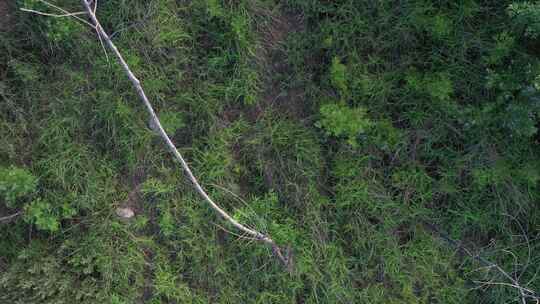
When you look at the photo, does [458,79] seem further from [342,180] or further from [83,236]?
[83,236]

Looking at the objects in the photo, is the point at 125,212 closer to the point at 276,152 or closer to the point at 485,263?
the point at 276,152

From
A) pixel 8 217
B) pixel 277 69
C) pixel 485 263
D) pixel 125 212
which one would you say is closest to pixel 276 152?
pixel 277 69

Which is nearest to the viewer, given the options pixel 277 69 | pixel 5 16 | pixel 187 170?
pixel 187 170

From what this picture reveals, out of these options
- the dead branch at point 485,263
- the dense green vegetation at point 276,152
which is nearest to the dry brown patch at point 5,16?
the dense green vegetation at point 276,152

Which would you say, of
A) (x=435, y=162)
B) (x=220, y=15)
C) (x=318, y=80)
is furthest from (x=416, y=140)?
(x=220, y=15)

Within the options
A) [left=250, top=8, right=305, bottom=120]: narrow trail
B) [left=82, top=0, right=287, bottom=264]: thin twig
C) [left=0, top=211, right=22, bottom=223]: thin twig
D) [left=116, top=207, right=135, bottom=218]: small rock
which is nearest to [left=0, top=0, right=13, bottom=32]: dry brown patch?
[left=82, top=0, right=287, bottom=264]: thin twig

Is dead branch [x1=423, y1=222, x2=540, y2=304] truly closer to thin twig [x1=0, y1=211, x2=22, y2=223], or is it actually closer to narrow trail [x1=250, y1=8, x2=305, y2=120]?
narrow trail [x1=250, y1=8, x2=305, y2=120]
